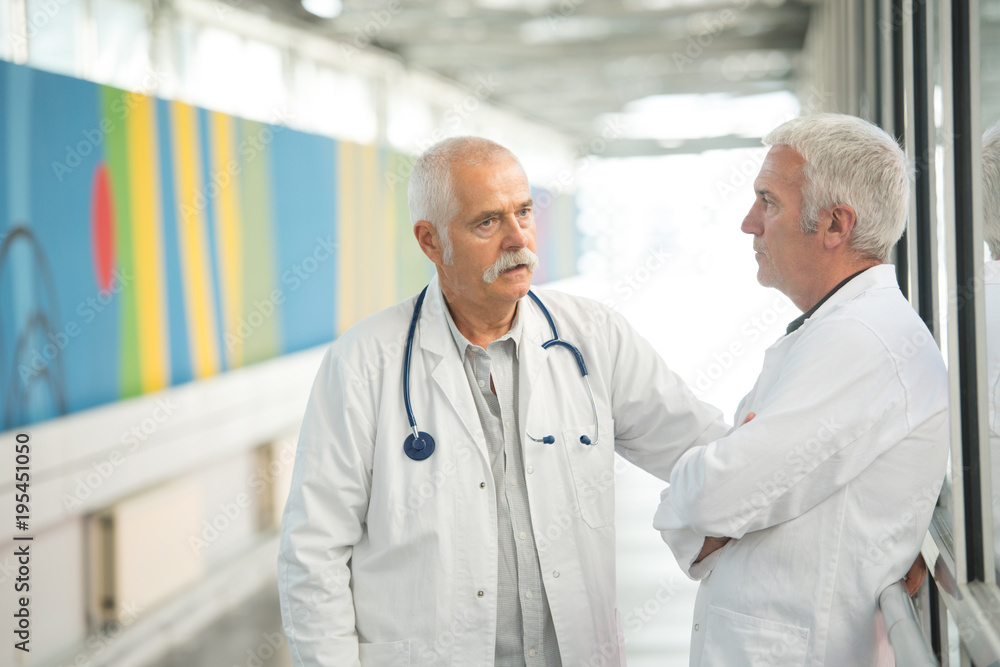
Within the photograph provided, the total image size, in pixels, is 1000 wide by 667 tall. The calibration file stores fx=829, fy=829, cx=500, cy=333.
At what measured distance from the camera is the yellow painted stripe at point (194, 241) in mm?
4434

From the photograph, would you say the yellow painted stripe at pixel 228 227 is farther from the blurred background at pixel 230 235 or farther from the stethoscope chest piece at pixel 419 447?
the stethoscope chest piece at pixel 419 447

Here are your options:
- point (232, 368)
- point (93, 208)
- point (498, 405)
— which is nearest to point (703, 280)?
point (232, 368)

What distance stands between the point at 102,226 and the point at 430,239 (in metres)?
2.48

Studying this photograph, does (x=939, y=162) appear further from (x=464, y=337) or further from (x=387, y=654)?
(x=387, y=654)

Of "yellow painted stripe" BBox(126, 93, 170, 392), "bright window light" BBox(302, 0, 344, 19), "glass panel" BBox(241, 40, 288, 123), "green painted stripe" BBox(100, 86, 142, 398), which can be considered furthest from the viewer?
"bright window light" BBox(302, 0, 344, 19)

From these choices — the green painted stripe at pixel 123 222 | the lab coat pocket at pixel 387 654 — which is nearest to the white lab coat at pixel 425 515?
the lab coat pocket at pixel 387 654

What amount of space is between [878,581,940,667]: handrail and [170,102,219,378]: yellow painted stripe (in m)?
3.95

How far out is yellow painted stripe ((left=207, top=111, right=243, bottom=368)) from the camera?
4828 millimetres

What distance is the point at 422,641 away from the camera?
5.34ft

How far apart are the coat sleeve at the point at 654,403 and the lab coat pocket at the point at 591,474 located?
0.13 m

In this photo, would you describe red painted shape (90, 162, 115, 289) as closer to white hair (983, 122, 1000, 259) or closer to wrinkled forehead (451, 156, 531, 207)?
wrinkled forehead (451, 156, 531, 207)

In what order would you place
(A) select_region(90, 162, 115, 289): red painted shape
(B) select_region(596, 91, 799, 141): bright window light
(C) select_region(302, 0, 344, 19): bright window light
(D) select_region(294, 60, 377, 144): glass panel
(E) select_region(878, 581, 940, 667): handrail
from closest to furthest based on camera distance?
(E) select_region(878, 581, 940, 667): handrail → (A) select_region(90, 162, 115, 289): red painted shape → (C) select_region(302, 0, 344, 19): bright window light → (D) select_region(294, 60, 377, 144): glass panel → (B) select_region(596, 91, 799, 141): bright window light

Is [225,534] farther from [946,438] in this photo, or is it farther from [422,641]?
[946,438]

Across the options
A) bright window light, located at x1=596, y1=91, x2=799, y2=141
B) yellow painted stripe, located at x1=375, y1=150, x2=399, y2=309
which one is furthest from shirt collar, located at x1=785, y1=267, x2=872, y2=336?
bright window light, located at x1=596, y1=91, x2=799, y2=141
